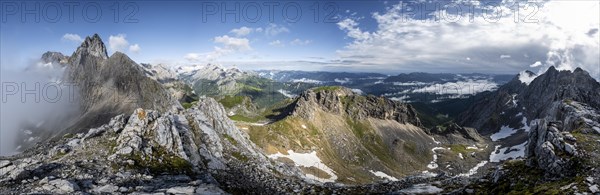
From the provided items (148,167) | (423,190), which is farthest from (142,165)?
(423,190)

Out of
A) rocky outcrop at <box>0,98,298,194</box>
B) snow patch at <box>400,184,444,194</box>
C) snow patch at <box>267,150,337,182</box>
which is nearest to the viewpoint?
rocky outcrop at <box>0,98,298,194</box>

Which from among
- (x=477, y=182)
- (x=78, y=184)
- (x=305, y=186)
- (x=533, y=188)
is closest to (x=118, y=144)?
(x=78, y=184)

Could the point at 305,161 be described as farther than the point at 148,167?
Yes

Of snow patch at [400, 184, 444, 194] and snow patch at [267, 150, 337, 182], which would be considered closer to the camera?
snow patch at [400, 184, 444, 194]

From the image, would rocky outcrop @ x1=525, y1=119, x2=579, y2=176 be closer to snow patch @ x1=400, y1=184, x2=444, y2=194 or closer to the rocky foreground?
snow patch @ x1=400, y1=184, x2=444, y2=194

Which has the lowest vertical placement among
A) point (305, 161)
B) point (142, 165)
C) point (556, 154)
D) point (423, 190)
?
point (305, 161)

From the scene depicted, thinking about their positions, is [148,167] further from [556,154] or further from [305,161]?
[305,161]

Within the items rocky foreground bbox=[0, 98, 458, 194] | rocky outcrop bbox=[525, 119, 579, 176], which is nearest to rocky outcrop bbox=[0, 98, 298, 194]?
rocky foreground bbox=[0, 98, 458, 194]

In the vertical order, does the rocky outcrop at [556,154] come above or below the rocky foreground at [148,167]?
above

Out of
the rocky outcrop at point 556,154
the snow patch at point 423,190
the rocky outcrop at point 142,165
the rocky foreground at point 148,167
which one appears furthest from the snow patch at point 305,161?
the rocky outcrop at point 556,154

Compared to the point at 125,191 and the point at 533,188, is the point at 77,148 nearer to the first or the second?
the point at 125,191

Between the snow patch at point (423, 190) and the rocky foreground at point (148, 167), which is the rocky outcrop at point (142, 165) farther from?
the snow patch at point (423, 190)
